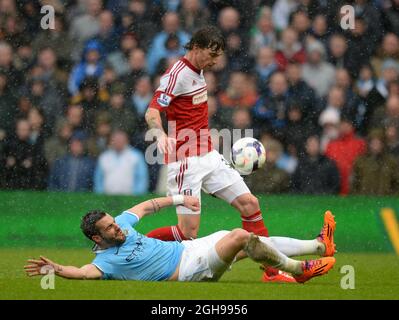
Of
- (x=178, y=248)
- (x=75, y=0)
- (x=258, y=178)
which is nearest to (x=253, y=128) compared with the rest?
(x=258, y=178)

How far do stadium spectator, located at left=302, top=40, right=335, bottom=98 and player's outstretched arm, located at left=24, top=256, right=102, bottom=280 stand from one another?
5397 millimetres

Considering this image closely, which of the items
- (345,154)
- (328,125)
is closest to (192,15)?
(328,125)

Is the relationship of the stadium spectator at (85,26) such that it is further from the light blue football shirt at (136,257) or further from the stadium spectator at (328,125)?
the light blue football shirt at (136,257)

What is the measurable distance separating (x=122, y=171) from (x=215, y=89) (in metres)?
1.46

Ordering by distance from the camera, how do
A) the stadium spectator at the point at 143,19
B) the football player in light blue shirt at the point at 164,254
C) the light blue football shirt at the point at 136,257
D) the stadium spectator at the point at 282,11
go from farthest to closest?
the stadium spectator at the point at 282,11 < the stadium spectator at the point at 143,19 < the light blue football shirt at the point at 136,257 < the football player in light blue shirt at the point at 164,254

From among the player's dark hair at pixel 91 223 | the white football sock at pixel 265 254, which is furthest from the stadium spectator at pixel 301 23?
the player's dark hair at pixel 91 223

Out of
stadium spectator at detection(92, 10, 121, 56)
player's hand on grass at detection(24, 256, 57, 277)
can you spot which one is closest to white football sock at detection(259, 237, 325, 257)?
player's hand on grass at detection(24, 256, 57, 277)

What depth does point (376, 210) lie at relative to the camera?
40.7ft

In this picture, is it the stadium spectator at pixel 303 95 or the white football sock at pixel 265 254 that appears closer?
the white football sock at pixel 265 254

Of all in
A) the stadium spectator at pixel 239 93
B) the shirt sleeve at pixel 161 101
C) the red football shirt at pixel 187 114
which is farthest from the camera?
the stadium spectator at pixel 239 93

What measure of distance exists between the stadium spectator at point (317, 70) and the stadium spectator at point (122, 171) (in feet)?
7.35

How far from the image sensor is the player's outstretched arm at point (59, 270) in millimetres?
7980

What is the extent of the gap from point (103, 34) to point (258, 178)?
Answer: 2.68m

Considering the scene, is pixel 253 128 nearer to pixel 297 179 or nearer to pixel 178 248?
pixel 297 179
